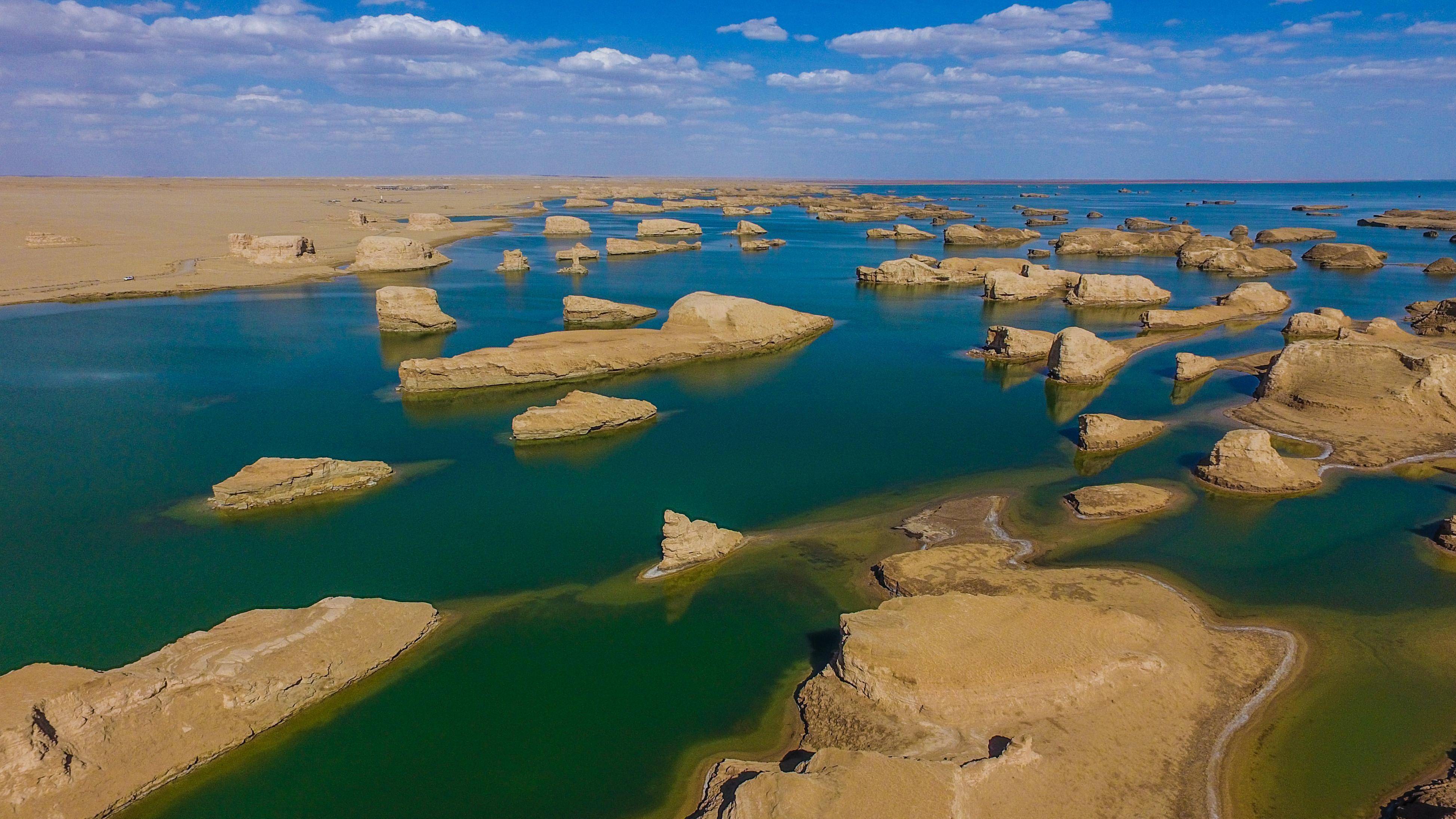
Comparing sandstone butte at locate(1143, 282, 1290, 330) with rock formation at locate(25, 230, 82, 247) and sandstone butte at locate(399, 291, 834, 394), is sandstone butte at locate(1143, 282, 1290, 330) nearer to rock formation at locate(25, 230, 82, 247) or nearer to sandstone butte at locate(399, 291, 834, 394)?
sandstone butte at locate(399, 291, 834, 394)

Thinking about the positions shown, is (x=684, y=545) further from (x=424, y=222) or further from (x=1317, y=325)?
(x=424, y=222)

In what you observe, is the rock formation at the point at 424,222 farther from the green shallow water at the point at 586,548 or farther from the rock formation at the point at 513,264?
the green shallow water at the point at 586,548

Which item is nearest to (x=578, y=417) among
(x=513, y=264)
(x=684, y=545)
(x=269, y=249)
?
(x=684, y=545)

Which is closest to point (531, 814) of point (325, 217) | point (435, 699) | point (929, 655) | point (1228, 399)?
point (435, 699)

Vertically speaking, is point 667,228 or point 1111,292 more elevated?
point 667,228

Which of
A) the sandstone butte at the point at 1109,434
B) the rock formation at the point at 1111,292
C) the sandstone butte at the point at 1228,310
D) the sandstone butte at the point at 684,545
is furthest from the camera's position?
the rock formation at the point at 1111,292

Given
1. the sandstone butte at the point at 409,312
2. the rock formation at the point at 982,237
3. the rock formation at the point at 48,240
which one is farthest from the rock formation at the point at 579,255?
the rock formation at the point at 982,237

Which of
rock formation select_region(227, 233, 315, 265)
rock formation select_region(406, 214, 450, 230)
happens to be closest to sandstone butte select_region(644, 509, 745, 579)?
rock formation select_region(227, 233, 315, 265)
